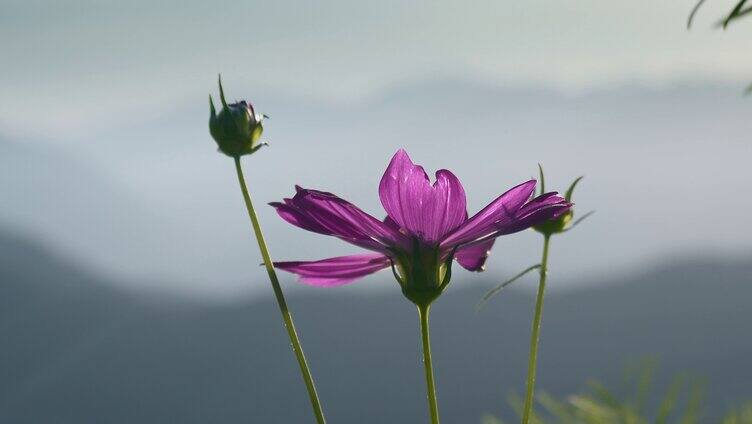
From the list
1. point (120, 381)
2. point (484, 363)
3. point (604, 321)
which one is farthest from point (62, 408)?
point (604, 321)

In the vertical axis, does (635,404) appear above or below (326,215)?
below

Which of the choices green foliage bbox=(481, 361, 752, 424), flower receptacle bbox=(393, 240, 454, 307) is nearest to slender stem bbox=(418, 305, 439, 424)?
flower receptacle bbox=(393, 240, 454, 307)

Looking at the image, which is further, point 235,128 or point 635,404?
point 635,404

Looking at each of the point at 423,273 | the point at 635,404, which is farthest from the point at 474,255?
the point at 635,404

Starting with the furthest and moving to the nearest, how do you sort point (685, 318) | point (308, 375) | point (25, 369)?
1. point (25, 369)
2. point (685, 318)
3. point (308, 375)

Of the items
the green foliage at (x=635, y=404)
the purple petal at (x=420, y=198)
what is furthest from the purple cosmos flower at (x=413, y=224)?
the green foliage at (x=635, y=404)

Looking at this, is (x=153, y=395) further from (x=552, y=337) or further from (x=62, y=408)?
(x=552, y=337)

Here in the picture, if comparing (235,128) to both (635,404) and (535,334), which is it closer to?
(535,334)
